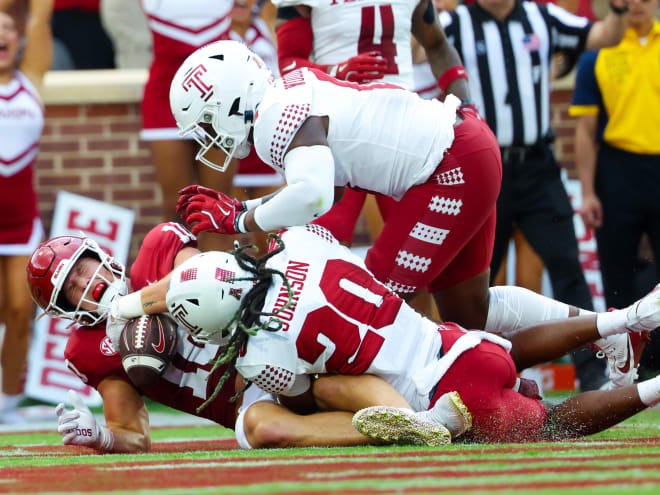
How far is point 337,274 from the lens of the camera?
3.39 metres

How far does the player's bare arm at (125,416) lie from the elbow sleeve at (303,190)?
764 mm

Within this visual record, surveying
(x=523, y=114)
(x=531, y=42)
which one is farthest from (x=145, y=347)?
(x=531, y=42)

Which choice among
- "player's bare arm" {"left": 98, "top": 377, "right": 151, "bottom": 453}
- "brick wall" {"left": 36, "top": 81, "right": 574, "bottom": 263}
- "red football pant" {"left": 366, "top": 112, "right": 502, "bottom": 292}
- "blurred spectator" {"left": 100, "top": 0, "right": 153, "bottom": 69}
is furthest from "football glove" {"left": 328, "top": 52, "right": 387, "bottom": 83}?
"blurred spectator" {"left": 100, "top": 0, "right": 153, "bottom": 69}

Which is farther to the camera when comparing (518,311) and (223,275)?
(518,311)

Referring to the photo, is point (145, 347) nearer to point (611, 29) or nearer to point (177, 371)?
point (177, 371)

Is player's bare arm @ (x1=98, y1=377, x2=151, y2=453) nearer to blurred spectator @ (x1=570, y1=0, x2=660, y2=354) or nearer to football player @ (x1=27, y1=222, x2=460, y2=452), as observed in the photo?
football player @ (x1=27, y1=222, x2=460, y2=452)

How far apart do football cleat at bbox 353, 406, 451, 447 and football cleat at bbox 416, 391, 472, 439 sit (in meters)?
0.04

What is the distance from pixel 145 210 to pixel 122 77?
2.60ft

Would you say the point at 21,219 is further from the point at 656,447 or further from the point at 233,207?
the point at 656,447

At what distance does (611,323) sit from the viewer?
3.58 m

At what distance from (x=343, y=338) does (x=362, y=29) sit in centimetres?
141

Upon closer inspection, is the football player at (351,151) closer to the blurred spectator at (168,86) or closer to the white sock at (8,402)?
the blurred spectator at (168,86)

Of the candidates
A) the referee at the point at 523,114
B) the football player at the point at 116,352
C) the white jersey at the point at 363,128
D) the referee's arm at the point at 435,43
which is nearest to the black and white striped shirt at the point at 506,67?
the referee at the point at 523,114

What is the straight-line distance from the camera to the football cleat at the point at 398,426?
313 cm
